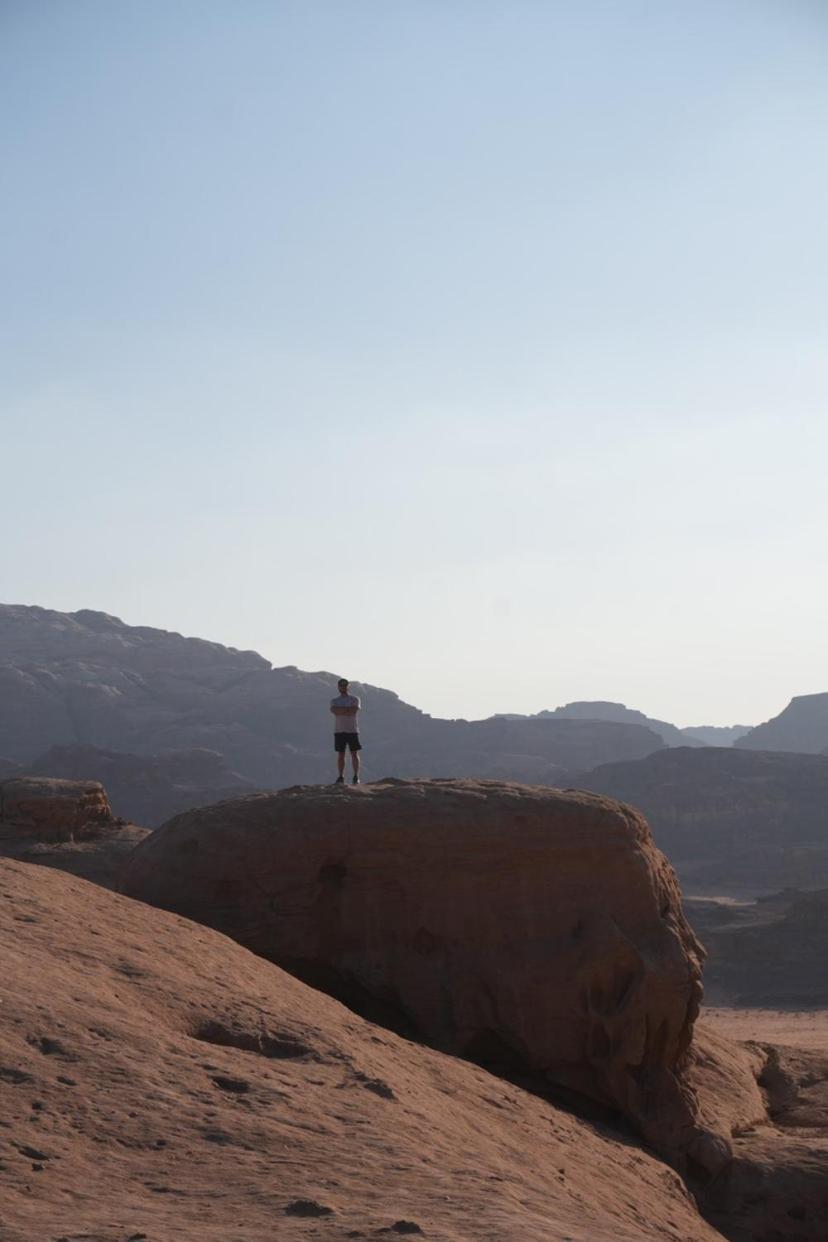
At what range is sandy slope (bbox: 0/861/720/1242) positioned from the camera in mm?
6414

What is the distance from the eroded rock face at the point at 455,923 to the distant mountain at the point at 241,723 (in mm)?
49058

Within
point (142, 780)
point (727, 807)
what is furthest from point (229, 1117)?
point (727, 807)

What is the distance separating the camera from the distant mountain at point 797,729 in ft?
327

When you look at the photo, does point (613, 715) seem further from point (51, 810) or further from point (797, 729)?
point (51, 810)

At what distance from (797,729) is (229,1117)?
328ft

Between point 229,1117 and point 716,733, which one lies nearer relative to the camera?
point 229,1117

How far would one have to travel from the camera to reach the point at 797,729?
4065 inches

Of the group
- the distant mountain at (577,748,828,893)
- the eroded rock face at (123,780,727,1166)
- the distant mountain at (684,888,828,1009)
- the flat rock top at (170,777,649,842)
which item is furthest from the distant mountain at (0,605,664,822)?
the eroded rock face at (123,780,727,1166)

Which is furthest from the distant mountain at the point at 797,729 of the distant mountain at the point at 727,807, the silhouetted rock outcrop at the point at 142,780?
the silhouetted rock outcrop at the point at 142,780

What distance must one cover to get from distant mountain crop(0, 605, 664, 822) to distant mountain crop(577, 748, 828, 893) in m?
6.00

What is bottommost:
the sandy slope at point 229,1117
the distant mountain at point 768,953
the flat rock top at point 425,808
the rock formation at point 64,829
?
the distant mountain at point 768,953

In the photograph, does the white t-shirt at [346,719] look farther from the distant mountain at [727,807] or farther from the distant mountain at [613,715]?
the distant mountain at [613,715]

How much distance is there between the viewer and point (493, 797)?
43.1ft

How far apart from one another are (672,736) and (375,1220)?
13967 centimetres
